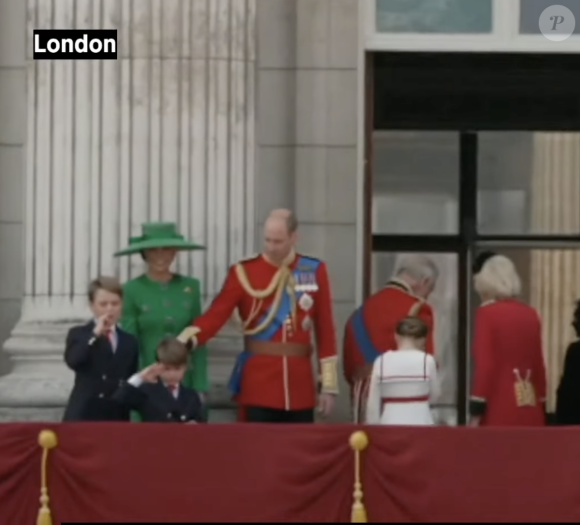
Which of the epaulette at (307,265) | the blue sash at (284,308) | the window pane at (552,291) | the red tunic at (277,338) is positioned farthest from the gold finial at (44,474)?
the window pane at (552,291)

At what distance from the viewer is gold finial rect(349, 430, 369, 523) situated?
540 inches

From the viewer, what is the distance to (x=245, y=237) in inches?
628

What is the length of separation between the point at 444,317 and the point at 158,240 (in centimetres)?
316

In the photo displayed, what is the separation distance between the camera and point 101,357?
1433 centimetres

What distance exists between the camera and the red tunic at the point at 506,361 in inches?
584

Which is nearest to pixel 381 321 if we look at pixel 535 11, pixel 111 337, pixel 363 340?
pixel 363 340

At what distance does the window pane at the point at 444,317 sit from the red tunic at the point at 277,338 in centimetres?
231

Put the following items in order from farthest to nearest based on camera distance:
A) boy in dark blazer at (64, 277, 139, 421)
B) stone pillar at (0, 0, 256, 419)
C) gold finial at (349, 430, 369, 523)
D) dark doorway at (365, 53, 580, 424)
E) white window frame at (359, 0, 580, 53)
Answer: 1. dark doorway at (365, 53, 580, 424)
2. white window frame at (359, 0, 580, 53)
3. stone pillar at (0, 0, 256, 419)
4. boy in dark blazer at (64, 277, 139, 421)
5. gold finial at (349, 430, 369, 523)

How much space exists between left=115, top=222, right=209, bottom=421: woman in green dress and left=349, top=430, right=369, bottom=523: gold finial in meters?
1.44

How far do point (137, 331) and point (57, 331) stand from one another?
1140mm

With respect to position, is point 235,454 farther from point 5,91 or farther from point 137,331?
point 5,91

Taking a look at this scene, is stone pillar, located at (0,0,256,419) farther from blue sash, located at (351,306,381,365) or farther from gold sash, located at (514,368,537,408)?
gold sash, located at (514,368,537,408)

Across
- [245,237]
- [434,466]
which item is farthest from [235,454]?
[245,237]

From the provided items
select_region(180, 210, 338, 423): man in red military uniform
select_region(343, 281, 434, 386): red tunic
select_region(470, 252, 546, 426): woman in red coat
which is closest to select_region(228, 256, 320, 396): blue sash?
select_region(180, 210, 338, 423): man in red military uniform
